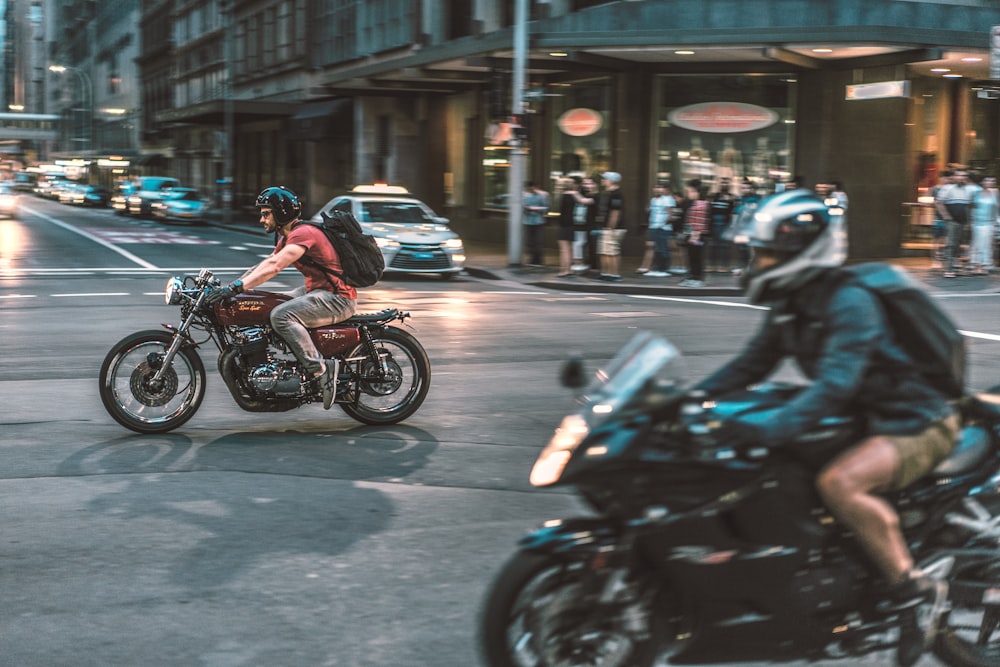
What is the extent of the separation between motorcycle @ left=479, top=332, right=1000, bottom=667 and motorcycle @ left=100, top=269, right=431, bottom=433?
4557 mm

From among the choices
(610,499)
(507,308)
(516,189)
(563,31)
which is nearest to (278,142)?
(563,31)

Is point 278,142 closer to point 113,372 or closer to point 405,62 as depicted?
point 405,62

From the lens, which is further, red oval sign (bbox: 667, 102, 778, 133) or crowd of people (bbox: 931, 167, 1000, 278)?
red oval sign (bbox: 667, 102, 778, 133)

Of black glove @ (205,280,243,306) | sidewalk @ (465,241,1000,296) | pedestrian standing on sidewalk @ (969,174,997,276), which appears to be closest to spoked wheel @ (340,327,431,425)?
black glove @ (205,280,243,306)

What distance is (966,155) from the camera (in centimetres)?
2684

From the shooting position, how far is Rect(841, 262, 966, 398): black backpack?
141 inches

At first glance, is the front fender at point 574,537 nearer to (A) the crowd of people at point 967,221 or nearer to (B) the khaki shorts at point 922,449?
(B) the khaki shorts at point 922,449

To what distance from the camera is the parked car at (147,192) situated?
4637cm

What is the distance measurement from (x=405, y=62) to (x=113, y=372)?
2392 centimetres

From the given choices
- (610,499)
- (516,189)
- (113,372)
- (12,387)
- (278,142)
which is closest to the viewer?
(610,499)

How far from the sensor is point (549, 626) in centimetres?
344

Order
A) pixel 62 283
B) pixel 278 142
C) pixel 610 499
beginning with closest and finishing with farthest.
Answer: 1. pixel 610 499
2. pixel 62 283
3. pixel 278 142

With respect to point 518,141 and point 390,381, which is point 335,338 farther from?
point 518,141

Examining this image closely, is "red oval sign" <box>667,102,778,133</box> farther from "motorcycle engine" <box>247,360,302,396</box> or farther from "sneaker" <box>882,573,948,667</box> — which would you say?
"sneaker" <box>882,573,948,667</box>
